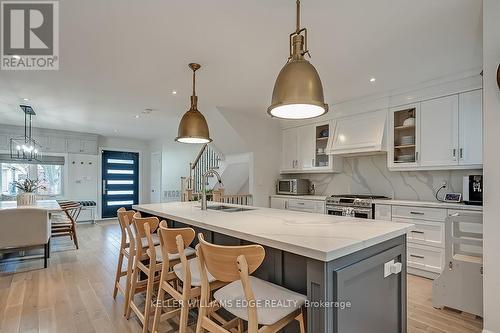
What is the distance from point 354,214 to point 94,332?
337cm

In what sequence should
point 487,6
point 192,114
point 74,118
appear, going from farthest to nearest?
point 74,118
point 192,114
point 487,6

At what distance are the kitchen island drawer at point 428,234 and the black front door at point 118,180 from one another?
7.73 m

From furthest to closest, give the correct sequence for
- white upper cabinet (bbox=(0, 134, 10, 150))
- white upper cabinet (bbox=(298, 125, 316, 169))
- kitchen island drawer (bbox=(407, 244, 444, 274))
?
white upper cabinet (bbox=(0, 134, 10, 150)) → white upper cabinet (bbox=(298, 125, 316, 169)) → kitchen island drawer (bbox=(407, 244, 444, 274))

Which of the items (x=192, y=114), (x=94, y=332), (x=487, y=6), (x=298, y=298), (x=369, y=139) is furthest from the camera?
(x=369, y=139)

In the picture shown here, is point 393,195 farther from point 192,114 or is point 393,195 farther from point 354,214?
point 192,114

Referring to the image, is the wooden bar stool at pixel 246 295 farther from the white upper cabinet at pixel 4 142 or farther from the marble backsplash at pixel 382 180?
the white upper cabinet at pixel 4 142

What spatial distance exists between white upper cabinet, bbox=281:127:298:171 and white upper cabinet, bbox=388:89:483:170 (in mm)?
1812

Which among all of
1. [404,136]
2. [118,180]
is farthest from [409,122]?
[118,180]

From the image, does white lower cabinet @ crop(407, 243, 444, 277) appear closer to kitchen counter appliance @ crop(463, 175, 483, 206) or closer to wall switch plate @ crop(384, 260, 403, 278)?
kitchen counter appliance @ crop(463, 175, 483, 206)

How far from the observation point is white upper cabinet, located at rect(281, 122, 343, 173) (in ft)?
15.4

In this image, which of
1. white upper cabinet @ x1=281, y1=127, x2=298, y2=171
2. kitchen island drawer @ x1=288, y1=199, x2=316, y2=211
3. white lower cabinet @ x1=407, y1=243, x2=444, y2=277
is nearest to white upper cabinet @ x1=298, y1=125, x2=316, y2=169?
white upper cabinet @ x1=281, y1=127, x2=298, y2=171

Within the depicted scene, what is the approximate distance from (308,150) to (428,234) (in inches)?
92.0

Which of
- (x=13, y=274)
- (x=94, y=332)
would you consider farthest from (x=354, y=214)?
(x=13, y=274)

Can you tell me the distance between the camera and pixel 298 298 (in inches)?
53.9
